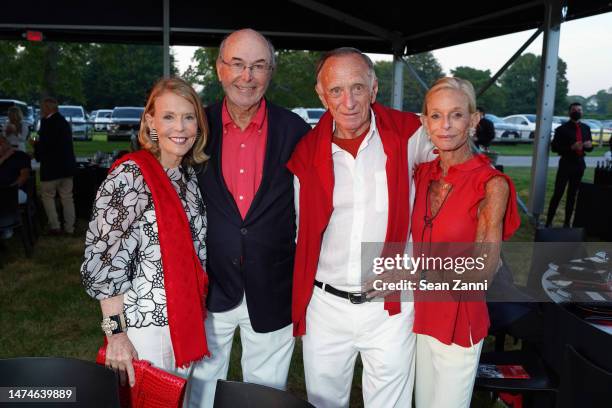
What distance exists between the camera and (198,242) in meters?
1.94

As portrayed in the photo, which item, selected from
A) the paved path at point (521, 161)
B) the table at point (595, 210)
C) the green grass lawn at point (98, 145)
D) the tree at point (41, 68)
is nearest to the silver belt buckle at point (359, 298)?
the table at point (595, 210)

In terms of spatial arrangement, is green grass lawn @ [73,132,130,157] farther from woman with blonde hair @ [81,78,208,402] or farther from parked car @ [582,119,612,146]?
parked car @ [582,119,612,146]

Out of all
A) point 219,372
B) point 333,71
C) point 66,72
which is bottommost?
A: point 219,372

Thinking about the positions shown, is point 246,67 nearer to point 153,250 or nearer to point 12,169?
point 153,250

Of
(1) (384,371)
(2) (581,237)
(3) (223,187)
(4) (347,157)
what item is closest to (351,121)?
(4) (347,157)

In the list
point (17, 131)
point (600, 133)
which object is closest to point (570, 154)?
point (17, 131)

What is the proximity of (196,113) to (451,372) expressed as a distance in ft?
4.24

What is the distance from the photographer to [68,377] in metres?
1.55

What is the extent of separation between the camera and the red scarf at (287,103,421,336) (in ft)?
6.18

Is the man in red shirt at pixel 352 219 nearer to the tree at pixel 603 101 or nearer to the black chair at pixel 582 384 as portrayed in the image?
the black chair at pixel 582 384

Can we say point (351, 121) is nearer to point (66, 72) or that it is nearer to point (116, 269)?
point (116, 269)

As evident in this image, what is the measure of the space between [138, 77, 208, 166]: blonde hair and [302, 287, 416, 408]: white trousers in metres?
0.69

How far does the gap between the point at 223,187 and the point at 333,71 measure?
598mm

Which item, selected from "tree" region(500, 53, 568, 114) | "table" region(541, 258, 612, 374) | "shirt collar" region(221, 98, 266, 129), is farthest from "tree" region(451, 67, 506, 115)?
"shirt collar" region(221, 98, 266, 129)
